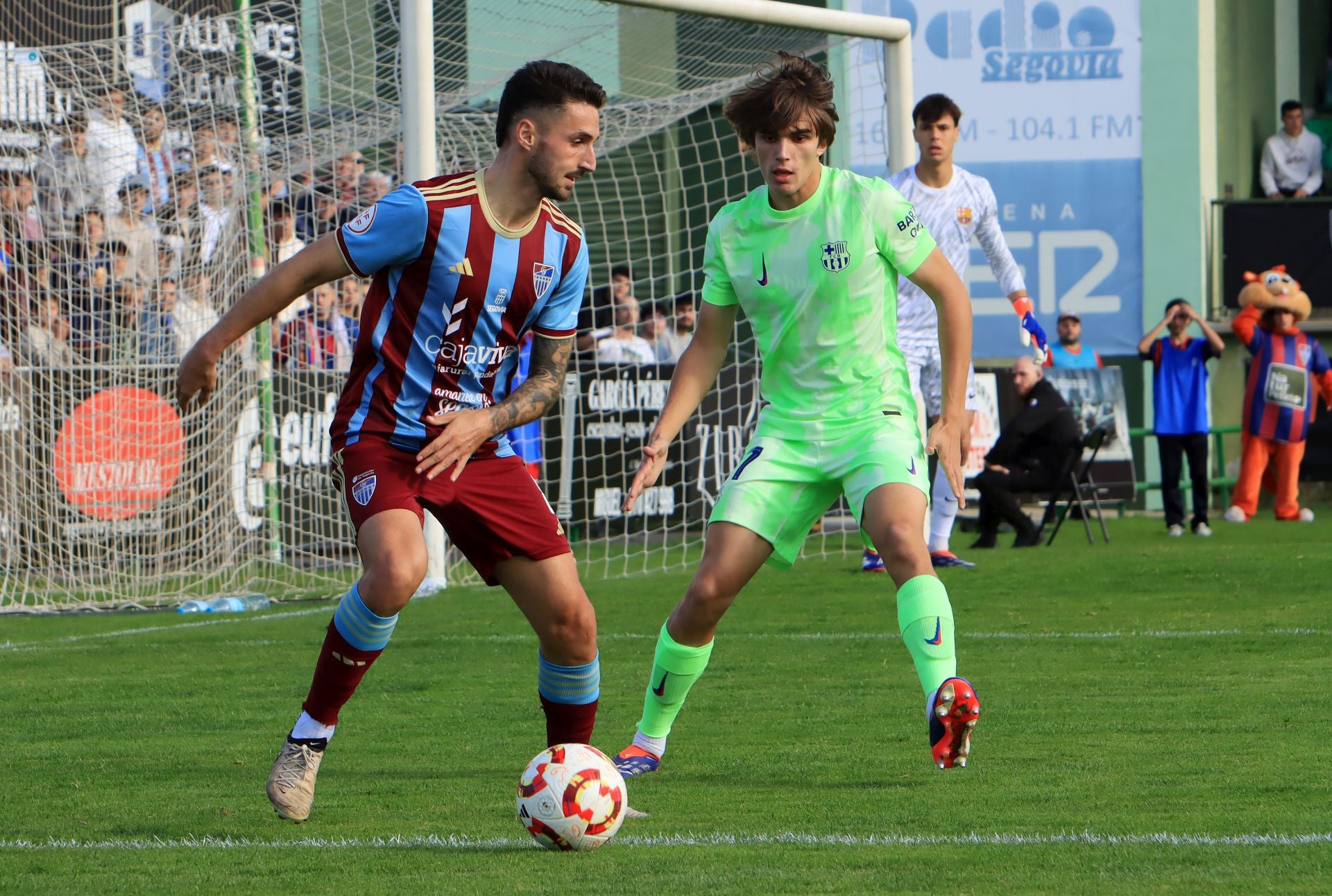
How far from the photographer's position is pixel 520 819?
4309 mm

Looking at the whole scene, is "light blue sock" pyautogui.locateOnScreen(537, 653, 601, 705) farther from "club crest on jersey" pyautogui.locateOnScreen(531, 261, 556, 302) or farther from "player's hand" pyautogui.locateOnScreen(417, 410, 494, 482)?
"club crest on jersey" pyautogui.locateOnScreen(531, 261, 556, 302)

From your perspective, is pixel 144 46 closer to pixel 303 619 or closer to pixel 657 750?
pixel 303 619

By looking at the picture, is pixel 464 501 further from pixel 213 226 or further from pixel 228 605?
pixel 213 226

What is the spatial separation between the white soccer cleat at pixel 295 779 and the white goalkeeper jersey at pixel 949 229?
5.82m

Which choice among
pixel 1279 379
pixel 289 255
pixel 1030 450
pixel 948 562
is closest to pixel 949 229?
pixel 948 562

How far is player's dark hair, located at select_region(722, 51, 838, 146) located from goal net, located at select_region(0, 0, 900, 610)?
664 cm

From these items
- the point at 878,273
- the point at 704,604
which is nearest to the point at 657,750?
the point at 704,604

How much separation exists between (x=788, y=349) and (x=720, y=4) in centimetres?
626

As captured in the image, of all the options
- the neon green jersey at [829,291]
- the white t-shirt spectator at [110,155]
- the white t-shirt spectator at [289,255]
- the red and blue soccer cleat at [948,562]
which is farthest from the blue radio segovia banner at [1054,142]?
the neon green jersey at [829,291]

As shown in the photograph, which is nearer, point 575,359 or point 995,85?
point 575,359

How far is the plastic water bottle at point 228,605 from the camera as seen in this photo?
1073 cm

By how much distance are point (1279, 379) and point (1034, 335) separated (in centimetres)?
701

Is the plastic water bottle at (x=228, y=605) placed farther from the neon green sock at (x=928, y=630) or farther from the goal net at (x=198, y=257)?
the neon green sock at (x=928, y=630)

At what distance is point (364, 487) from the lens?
4730mm
